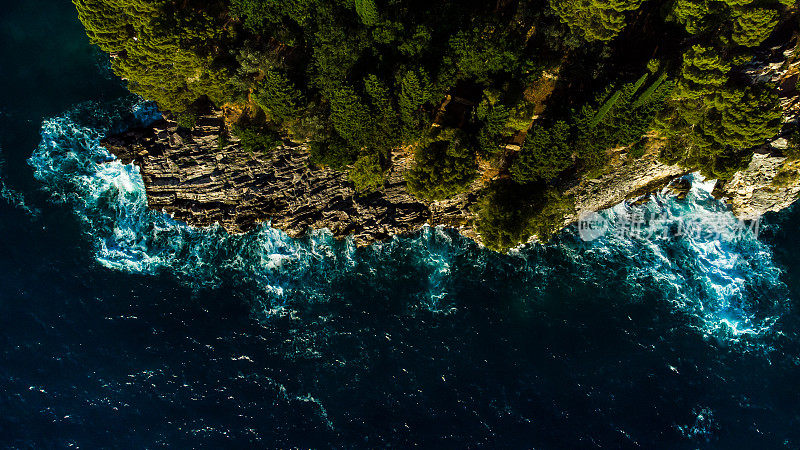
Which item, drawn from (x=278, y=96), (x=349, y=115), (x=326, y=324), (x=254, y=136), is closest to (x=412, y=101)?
(x=349, y=115)

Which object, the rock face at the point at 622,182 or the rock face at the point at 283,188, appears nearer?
the rock face at the point at 283,188

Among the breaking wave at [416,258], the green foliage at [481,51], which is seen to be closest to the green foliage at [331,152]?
the breaking wave at [416,258]

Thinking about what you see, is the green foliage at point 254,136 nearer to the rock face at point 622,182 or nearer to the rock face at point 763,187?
the rock face at point 622,182

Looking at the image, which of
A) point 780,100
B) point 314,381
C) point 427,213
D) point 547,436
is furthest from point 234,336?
point 780,100

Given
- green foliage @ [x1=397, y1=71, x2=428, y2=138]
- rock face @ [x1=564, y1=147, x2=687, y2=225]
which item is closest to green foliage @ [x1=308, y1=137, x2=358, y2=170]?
green foliage @ [x1=397, y1=71, x2=428, y2=138]

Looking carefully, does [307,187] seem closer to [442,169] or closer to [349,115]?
[349,115]
